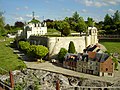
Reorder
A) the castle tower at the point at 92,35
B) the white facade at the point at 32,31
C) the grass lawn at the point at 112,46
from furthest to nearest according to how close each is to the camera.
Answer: the white facade at the point at 32,31
the castle tower at the point at 92,35
the grass lawn at the point at 112,46

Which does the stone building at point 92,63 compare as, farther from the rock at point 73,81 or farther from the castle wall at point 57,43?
the castle wall at point 57,43

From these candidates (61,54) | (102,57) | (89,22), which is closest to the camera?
(102,57)

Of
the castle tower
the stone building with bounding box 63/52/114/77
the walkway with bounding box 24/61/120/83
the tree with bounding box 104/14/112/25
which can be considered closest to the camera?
the walkway with bounding box 24/61/120/83

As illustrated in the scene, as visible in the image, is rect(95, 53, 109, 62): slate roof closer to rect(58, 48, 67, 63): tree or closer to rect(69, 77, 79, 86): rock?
rect(69, 77, 79, 86): rock

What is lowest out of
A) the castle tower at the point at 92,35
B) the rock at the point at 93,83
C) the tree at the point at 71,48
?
the rock at the point at 93,83

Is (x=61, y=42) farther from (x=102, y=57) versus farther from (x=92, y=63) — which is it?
(x=102, y=57)

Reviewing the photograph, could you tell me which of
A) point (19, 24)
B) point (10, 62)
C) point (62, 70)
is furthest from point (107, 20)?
point (10, 62)

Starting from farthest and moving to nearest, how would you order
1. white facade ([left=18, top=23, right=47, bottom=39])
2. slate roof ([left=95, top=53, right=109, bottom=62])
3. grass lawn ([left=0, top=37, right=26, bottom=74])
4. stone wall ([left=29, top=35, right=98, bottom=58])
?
white facade ([left=18, top=23, right=47, bottom=39]) < stone wall ([left=29, top=35, right=98, bottom=58]) < grass lawn ([left=0, top=37, right=26, bottom=74]) < slate roof ([left=95, top=53, right=109, bottom=62])

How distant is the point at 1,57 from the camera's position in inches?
1160

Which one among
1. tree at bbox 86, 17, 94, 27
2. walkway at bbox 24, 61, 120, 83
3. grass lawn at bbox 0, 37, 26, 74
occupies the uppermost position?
tree at bbox 86, 17, 94, 27

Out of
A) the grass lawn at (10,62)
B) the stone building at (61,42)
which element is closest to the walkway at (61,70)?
the grass lawn at (10,62)

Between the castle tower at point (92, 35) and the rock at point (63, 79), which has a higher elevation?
the castle tower at point (92, 35)

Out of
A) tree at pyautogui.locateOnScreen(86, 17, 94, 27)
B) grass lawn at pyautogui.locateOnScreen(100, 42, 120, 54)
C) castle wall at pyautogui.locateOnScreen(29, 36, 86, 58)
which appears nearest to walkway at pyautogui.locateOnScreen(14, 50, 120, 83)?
castle wall at pyautogui.locateOnScreen(29, 36, 86, 58)

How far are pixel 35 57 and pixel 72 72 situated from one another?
6472 mm
